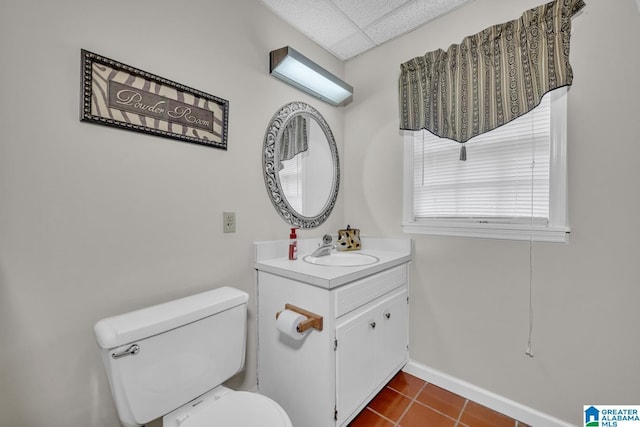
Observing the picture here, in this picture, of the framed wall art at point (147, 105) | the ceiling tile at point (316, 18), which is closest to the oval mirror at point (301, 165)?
the framed wall art at point (147, 105)

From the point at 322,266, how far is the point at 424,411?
1055mm

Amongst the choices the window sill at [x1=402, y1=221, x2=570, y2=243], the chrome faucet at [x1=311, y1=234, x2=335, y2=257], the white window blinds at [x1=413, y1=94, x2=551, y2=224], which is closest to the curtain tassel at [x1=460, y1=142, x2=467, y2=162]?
the white window blinds at [x1=413, y1=94, x2=551, y2=224]

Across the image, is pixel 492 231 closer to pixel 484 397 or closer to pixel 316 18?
pixel 484 397

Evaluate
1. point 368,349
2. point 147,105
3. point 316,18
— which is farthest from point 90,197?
point 316,18

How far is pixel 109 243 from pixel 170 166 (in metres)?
0.41

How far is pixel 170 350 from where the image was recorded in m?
1.03

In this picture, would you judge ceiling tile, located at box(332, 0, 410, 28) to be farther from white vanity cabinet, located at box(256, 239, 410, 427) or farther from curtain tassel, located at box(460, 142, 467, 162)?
white vanity cabinet, located at box(256, 239, 410, 427)

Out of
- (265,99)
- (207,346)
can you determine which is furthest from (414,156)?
(207,346)

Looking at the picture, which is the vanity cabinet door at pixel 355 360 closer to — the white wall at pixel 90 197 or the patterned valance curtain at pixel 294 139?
the white wall at pixel 90 197

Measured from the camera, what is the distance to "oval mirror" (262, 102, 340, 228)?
1668mm

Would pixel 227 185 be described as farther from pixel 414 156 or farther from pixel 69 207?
pixel 414 156

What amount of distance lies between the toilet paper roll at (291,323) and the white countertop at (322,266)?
0.54ft

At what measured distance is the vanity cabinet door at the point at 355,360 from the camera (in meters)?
1.27

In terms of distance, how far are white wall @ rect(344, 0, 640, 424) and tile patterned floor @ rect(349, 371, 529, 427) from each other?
0.47 ft
